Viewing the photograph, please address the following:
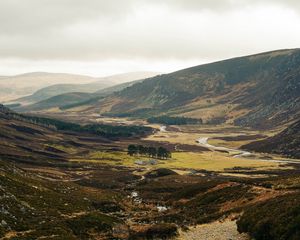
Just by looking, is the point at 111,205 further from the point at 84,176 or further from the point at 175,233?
the point at 84,176

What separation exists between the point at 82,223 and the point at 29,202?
12.4 metres

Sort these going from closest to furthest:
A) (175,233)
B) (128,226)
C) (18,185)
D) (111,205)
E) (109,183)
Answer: (175,233) < (128,226) < (18,185) < (111,205) < (109,183)

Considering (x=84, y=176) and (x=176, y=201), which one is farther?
(x=84, y=176)

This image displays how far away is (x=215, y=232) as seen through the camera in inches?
2314

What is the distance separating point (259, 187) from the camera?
86062 millimetres

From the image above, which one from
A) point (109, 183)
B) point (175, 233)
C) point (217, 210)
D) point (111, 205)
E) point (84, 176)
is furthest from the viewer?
point (84, 176)

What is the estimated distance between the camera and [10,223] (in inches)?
2447

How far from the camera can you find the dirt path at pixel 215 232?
183 ft

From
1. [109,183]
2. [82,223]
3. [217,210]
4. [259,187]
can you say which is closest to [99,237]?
[82,223]

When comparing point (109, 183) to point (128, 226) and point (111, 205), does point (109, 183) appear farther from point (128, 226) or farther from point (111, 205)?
point (128, 226)

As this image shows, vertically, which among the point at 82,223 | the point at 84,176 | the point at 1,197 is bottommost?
the point at 84,176

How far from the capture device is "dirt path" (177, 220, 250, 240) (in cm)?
5575

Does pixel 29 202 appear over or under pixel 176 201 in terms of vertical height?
over

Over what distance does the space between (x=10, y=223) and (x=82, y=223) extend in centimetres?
1193
